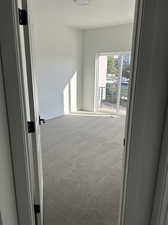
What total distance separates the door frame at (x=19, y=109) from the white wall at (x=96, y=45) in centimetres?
450

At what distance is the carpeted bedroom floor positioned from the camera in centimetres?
174

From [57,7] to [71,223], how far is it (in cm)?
Answer: 387

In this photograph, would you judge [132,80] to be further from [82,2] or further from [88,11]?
[88,11]

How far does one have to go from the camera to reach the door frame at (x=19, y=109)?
978mm

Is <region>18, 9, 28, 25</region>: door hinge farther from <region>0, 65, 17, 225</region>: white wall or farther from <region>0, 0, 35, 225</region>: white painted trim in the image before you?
<region>0, 65, 17, 225</region>: white wall

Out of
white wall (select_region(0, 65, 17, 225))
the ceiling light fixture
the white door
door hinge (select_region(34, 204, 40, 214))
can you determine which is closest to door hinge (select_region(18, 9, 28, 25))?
the white door

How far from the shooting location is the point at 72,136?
150 inches

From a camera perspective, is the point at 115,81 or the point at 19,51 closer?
the point at 19,51

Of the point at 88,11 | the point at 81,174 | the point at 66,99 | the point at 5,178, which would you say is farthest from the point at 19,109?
the point at 66,99

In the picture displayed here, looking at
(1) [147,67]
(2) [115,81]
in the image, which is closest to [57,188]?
(1) [147,67]

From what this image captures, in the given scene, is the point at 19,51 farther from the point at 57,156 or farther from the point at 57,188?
the point at 57,156

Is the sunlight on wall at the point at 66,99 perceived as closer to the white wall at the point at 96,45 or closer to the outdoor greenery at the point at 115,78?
the white wall at the point at 96,45

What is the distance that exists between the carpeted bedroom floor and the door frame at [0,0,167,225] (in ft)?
1.52

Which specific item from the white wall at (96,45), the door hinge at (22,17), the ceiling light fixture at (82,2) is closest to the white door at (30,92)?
the door hinge at (22,17)
